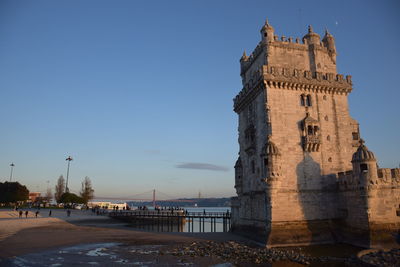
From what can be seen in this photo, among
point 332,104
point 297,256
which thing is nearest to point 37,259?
point 297,256

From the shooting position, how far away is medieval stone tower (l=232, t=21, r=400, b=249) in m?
25.8

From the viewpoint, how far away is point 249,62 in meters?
34.1

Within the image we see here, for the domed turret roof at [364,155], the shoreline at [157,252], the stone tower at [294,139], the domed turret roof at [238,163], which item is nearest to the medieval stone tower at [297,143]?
the stone tower at [294,139]

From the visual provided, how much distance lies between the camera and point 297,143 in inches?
1089

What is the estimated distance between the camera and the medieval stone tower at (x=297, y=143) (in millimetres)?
25750

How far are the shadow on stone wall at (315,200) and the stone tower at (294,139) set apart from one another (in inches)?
3.5

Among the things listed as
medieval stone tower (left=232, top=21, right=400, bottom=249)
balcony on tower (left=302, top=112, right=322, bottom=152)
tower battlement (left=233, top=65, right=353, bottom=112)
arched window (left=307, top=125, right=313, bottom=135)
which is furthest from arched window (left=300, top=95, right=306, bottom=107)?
arched window (left=307, top=125, right=313, bottom=135)

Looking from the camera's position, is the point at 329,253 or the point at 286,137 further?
the point at 286,137

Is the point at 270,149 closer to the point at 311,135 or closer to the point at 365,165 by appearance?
the point at 311,135

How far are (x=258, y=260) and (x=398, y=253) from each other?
9145 millimetres

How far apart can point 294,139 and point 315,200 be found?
6012 mm

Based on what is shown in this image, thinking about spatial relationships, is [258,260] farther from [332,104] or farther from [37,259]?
[332,104]

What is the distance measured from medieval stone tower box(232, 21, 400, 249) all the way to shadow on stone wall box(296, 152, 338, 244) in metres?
0.09

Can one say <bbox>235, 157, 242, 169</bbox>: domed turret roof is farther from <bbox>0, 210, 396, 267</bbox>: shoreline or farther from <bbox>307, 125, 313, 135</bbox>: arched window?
<bbox>307, 125, 313, 135</bbox>: arched window
